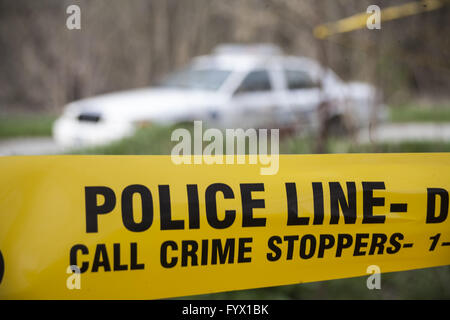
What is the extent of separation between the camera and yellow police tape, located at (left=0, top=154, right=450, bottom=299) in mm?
2316

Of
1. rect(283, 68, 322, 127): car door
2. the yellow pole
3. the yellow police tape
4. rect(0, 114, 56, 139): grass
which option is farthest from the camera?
rect(0, 114, 56, 139): grass

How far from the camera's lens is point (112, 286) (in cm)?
238

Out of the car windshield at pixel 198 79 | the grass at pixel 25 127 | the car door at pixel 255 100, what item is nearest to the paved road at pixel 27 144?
the grass at pixel 25 127

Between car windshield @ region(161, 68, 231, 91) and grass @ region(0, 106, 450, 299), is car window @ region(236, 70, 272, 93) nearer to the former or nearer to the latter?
car windshield @ region(161, 68, 231, 91)

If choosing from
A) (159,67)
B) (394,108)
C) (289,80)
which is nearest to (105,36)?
(159,67)

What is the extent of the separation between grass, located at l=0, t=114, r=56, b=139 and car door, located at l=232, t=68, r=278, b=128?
5.01m

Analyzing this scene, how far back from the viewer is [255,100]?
29.1ft

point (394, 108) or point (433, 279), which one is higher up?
point (394, 108)

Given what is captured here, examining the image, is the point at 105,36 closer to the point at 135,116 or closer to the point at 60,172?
the point at 135,116

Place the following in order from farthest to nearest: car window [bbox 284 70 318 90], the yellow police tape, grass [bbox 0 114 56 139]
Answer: grass [bbox 0 114 56 139], car window [bbox 284 70 318 90], the yellow police tape

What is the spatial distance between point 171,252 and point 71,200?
0.48 m

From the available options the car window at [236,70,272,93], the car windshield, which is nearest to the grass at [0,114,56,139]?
the car windshield

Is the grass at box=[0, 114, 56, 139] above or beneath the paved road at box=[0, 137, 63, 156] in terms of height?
above

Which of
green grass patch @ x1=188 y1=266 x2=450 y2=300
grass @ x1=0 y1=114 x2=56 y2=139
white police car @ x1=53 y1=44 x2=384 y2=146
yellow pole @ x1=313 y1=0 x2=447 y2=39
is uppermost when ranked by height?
grass @ x1=0 y1=114 x2=56 y2=139
